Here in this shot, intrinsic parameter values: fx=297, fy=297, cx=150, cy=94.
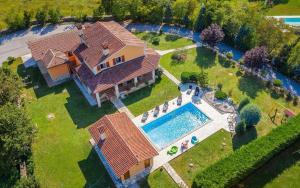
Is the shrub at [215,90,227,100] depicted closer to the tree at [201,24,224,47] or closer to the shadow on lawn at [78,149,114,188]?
the tree at [201,24,224,47]

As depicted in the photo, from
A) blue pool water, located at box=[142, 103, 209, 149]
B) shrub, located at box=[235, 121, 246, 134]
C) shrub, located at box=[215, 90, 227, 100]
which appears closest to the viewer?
shrub, located at box=[235, 121, 246, 134]

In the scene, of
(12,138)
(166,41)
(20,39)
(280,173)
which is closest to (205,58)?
(166,41)

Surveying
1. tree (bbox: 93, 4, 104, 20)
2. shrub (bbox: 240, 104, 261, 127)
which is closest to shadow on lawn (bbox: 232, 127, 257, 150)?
shrub (bbox: 240, 104, 261, 127)

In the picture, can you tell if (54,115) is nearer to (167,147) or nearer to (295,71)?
(167,147)

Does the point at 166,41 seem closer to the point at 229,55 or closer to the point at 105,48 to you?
the point at 229,55

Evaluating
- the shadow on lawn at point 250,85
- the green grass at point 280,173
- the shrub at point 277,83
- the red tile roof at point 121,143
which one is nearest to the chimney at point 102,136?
the red tile roof at point 121,143

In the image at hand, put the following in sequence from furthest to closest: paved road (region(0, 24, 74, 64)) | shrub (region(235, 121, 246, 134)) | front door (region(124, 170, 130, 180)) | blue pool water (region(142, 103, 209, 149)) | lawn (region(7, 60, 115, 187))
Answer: paved road (region(0, 24, 74, 64)), blue pool water (region(142, 103, 209, 149)), shrub (region(235, 121, 246, 134)), lawn (region(7, 60, 115, 187)), front door (region(124, 170, 130, 180))

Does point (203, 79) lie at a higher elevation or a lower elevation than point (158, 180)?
higher
